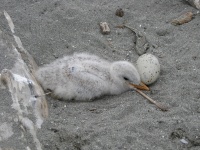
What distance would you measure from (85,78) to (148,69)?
55 centimetres

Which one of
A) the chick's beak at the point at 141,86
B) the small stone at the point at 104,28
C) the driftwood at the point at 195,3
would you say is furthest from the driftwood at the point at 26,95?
the driftwood at the point at 195,3

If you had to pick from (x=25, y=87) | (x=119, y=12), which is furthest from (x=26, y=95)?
(x=119, y=12)

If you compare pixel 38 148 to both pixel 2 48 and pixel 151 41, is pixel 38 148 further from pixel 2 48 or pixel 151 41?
pixel 151 41

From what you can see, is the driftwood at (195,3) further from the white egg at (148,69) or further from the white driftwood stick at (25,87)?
the white driftwood stick at (25,87)

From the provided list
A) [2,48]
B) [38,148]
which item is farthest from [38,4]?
[38,148]

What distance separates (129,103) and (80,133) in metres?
0.60

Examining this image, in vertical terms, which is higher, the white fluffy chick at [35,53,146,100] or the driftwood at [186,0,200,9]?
the driftwood at [186,0,200,9]

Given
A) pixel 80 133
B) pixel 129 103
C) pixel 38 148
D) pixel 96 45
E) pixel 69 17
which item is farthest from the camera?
pixel 69 17

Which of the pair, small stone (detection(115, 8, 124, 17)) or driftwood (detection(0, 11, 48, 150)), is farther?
small stone (detection(115, 8, 124, 17))

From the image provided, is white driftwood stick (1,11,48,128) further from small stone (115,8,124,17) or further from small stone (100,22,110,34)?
small stone (115,8,124,17)

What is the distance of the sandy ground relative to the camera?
315 centimetres

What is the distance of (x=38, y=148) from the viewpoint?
2.93 m

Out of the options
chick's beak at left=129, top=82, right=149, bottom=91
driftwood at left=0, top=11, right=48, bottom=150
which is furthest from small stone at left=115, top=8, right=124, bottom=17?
driftwood at left=0, top=11, right=48, bottom=150

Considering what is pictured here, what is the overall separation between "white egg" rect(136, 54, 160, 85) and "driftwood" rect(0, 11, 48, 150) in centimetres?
90
